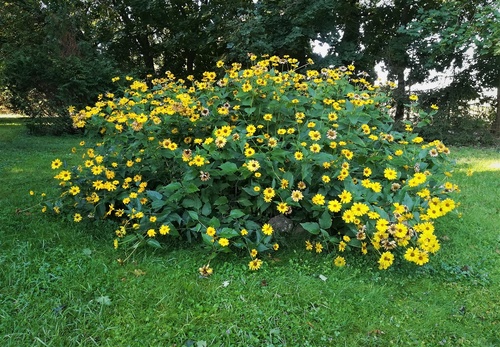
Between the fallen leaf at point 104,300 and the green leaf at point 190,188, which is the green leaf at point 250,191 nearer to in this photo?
the green leaf at point 190,188

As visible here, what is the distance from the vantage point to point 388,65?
376 inches

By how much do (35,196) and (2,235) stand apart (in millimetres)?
914

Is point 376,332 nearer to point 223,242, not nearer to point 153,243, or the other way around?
point 223,242

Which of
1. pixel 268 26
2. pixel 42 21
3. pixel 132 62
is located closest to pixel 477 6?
pixel 268 26

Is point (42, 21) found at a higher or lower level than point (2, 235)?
higher

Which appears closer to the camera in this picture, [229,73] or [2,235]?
[2,235]

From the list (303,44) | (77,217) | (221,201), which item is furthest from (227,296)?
(303,44)

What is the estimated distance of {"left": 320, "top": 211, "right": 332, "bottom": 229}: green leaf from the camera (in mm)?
2305

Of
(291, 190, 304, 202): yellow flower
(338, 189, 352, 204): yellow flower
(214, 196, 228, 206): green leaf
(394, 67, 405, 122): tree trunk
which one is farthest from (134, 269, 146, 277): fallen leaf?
(394, 67, 405, 122): tree trunk

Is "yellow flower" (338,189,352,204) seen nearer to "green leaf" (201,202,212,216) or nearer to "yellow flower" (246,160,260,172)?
"yellow flower" (246,160,260,172)

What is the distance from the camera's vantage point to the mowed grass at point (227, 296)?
1.72 meters

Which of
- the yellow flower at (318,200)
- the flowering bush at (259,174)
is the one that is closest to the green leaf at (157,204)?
the flowering bush at (259,174)

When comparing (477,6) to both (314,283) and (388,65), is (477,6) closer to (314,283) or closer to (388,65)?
(388,65)

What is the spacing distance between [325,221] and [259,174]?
50 cm
